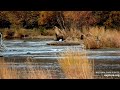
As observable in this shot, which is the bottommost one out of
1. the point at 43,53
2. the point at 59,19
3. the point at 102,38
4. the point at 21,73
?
the point at 21,73

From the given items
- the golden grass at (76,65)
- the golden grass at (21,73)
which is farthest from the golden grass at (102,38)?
the golden grass at (21,73)

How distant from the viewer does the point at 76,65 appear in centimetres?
1319

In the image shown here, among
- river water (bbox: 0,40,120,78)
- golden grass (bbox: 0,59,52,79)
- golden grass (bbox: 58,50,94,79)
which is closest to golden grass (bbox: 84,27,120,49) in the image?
river water (bbox: 0,40,120,78)

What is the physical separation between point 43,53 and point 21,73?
1.69 ft

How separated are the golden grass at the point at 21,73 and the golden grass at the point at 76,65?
25 cm

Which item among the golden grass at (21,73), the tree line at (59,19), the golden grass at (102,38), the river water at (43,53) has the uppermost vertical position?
the tree line at (59,19)

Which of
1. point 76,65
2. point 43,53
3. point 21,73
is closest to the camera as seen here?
point 21,73

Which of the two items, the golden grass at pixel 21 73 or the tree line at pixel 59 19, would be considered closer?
the golden grass at pixel 21 73

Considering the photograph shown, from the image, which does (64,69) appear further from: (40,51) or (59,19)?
(59,19)

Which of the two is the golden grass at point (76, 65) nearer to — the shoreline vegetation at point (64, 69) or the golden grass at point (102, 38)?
the shoreline vegetation at point (64, 69)

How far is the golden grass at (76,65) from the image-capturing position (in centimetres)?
1311

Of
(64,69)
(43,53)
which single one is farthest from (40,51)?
(64,69)

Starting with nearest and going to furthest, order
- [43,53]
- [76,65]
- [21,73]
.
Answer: [21,73], [76,65], [43,53]

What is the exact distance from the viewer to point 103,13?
13211 mm
